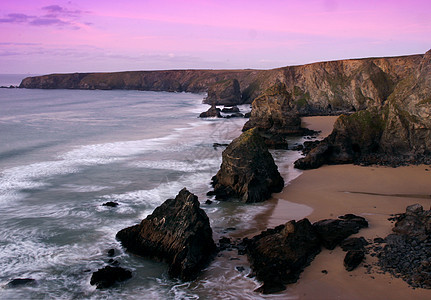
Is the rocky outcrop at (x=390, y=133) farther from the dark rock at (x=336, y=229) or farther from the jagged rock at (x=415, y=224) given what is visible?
the jagged rock at (x=415, y=224)

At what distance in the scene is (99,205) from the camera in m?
16.7

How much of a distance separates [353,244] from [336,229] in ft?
2.99

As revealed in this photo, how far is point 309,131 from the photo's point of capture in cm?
3488

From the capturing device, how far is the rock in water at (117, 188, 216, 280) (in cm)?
1077

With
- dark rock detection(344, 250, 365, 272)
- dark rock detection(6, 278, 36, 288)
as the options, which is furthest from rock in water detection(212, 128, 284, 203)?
dark rock detection(6, 278, 36, 288)

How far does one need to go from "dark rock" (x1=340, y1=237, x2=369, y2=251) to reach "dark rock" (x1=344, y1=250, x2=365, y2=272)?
0.58m

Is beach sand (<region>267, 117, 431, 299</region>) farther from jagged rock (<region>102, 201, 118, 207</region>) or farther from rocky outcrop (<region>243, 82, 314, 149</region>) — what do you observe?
rocky outcrop (<region>243, 82, 314, 149</region>)

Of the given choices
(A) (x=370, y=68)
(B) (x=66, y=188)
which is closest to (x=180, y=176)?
(B) (x=66, y=188)

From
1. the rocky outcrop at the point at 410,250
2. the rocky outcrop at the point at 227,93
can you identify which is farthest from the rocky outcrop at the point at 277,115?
the rocky outcrop at the point at 227,93

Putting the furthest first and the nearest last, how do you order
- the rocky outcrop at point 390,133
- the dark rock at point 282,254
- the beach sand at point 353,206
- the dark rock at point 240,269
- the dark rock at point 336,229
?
the rocky outcrop at point 390,133 → the dark rock at point 336,229 → the dark rock at point 240,269 → the dark rock at point 282,254 → the beach sand at point 353,206

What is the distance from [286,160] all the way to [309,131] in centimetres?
1178

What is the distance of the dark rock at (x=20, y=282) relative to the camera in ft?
34.1

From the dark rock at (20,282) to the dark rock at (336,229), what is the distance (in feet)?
28.0

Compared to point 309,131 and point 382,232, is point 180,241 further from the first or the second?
point 309,131
